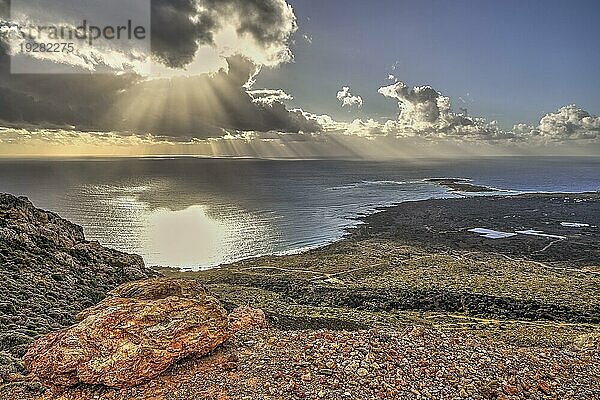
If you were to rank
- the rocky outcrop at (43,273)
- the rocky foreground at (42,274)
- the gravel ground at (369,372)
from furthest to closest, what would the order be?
the rocky outcrop at (43,273) < the rocky foreground at (42,274) < the gravel ground at (369,372)

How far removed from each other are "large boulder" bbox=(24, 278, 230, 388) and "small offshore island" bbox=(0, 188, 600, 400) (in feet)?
0.56

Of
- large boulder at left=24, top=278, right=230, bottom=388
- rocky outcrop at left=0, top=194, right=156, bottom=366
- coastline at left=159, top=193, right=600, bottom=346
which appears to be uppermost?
large boulder at left=24, top=278, right=230, bottom=388

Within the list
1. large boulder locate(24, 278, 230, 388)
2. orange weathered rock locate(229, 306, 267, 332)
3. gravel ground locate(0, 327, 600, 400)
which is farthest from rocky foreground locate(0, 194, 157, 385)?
orange weathered rock locate(229, 306, 267, 332)

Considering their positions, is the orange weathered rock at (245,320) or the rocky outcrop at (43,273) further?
the rocky outcrop at (43,273)

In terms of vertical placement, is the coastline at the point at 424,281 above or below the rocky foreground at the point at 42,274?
below

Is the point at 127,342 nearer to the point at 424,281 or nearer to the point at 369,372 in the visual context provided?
the point at 369,372

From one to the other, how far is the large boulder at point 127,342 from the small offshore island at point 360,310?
17 centimetres

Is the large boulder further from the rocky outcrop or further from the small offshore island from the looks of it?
the rocky outcrop

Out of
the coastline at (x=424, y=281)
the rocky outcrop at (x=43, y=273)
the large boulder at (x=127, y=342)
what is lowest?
the coastline at (x=424, y=281)

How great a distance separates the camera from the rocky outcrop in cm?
2436

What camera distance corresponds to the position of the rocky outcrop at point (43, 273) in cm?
2436

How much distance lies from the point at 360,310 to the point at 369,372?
22.7 m

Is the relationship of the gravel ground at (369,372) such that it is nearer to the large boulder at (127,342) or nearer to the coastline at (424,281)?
the large boulder at (127,342)

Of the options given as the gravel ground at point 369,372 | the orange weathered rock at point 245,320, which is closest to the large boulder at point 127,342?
the gravel ground at point 369,372
